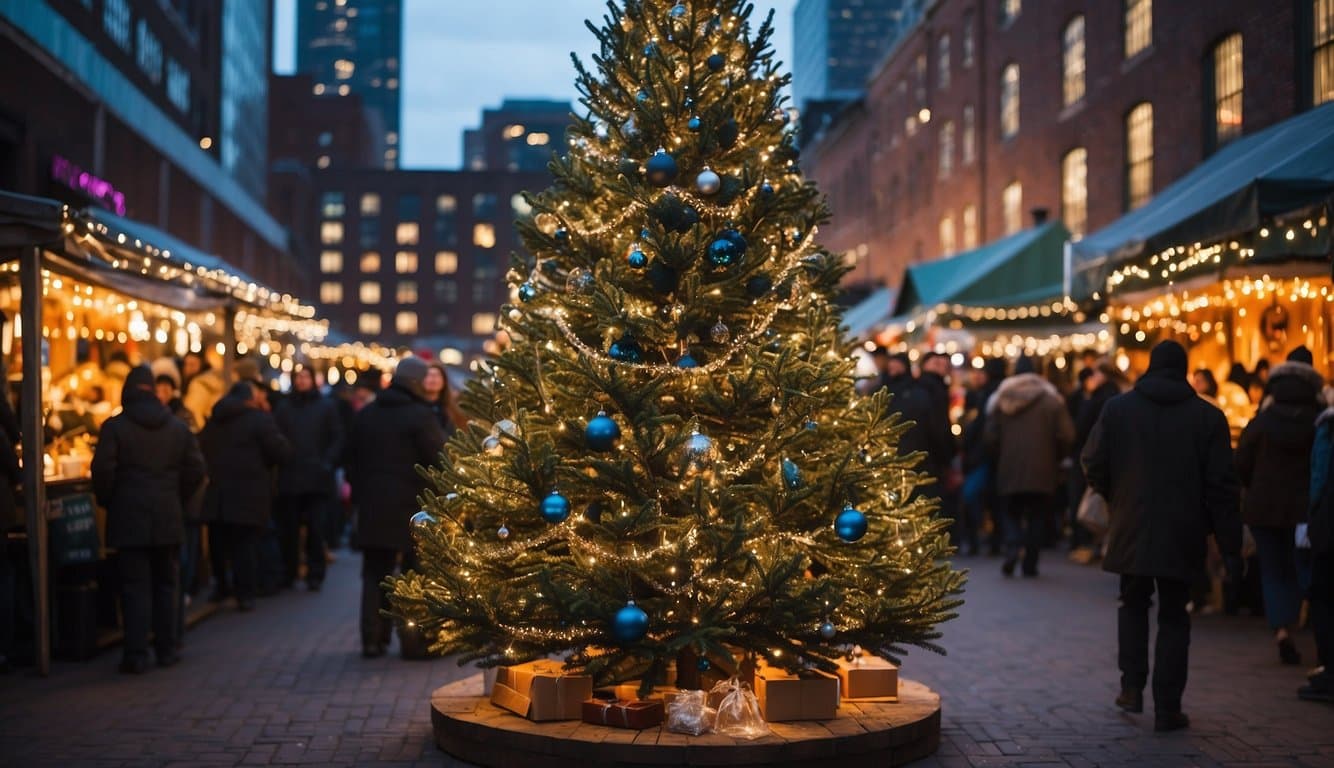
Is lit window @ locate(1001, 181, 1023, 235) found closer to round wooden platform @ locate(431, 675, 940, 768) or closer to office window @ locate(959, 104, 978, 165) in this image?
office window @ locate(959, 104, 978, 165)

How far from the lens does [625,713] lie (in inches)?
263

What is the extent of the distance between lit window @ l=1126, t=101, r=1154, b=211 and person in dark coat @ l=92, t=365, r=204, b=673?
17430 mm

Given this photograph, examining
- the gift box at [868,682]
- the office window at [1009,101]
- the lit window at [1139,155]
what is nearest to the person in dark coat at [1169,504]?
the gift box at [868,682]

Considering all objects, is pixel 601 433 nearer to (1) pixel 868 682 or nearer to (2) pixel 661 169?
(2) pixel 661 169

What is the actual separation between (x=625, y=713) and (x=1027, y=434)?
9.19 m

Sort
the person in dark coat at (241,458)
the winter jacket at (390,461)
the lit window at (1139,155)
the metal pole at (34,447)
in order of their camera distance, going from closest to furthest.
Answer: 1. the metal pole at (34,447)
2. the winter jacket at (390,461)
3. the person in dark coat at (241,458)
4. the lit window at (1139,155)

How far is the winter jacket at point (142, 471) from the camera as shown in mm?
9516

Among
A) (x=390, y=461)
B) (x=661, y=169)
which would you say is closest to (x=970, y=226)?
(x=390, y=461)

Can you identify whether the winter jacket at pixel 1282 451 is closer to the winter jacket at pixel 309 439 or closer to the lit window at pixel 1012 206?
the winter jacket at pixel 309 439

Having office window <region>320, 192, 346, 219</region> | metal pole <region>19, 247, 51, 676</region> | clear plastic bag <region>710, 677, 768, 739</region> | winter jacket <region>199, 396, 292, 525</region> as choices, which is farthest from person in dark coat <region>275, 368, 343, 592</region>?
office window <region>320, 192, 346, 219</region>

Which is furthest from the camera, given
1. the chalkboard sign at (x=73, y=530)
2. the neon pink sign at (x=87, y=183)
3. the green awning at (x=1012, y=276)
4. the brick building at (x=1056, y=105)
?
the neon pink sign at (x=87, y=183)

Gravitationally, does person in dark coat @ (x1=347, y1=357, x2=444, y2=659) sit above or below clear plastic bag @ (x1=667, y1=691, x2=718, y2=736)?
above

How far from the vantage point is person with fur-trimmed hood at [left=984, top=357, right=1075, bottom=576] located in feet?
48.6

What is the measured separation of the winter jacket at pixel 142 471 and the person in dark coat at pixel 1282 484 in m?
7.01
